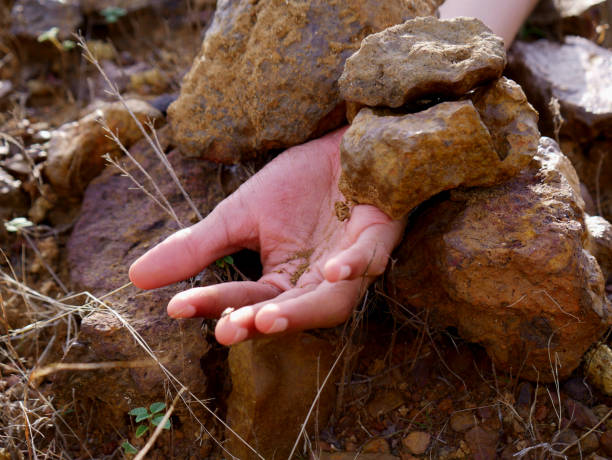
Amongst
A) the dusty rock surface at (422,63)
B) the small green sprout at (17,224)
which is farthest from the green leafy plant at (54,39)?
the dusty rock surface at (422,63)

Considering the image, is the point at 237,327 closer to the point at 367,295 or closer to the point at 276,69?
the point at 367,295

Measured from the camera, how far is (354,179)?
1729mm

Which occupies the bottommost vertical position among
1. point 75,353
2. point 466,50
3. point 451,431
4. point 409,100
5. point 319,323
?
point 451,431

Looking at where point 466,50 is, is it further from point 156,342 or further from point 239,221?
point 156,342

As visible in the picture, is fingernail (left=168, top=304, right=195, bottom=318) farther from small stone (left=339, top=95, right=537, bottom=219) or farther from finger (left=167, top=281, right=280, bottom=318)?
small stone (left=339, top=95, right=537, bottom=219)

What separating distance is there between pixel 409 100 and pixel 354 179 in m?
0.30

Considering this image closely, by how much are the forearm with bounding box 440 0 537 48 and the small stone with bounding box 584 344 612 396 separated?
5.68ft

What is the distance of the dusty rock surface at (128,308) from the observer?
1.83 meters

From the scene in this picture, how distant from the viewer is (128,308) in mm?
1956

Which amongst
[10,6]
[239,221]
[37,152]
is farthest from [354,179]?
[10,6]

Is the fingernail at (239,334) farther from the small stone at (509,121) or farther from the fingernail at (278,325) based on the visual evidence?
the small stone at (509,121)

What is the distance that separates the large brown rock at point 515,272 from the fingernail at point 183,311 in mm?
666

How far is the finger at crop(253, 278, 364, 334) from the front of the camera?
4.84 feet

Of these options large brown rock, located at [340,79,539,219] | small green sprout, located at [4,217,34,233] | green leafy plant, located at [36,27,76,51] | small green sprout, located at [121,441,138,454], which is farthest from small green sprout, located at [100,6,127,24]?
small green sprout, located at [121,441,138,454]
